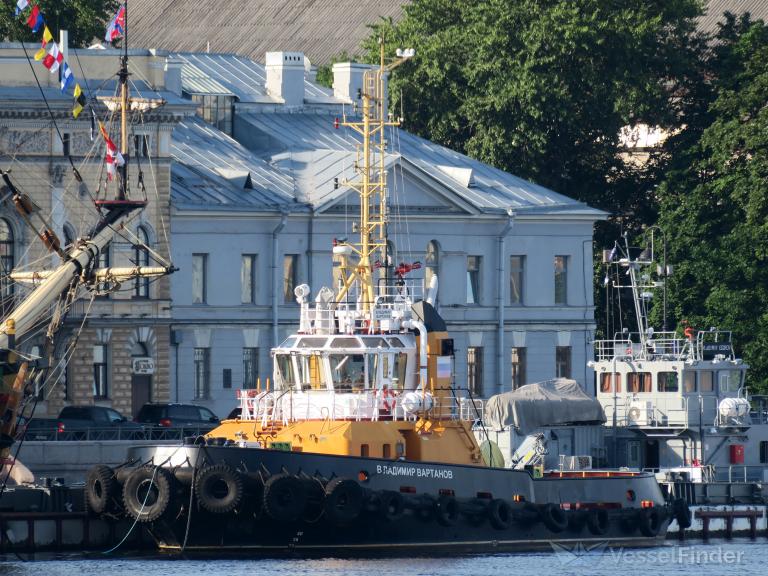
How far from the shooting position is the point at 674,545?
6525 cm

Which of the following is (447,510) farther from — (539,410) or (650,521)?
(539,410)

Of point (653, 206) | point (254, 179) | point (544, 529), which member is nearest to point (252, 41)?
point (653, 206)

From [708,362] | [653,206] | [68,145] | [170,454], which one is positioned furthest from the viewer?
[653,206]

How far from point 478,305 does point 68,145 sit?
53.9 ft

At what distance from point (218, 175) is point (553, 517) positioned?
28.5 metres

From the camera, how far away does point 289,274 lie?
87750mm

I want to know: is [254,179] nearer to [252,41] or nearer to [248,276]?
[248,276]

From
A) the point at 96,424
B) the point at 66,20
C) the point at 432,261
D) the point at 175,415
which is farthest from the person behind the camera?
the point at 66,20

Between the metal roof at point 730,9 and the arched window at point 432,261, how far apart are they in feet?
120

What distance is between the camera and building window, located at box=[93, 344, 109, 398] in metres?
82.7

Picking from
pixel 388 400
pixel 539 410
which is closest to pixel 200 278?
pixel 539 410

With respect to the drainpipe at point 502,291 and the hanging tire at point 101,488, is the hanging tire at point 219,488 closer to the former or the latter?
the hanging tire at point 101,488

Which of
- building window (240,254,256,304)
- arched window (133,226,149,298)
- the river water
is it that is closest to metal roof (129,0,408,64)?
building window (240,254,256,304)

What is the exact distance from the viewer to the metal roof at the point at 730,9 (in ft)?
407
